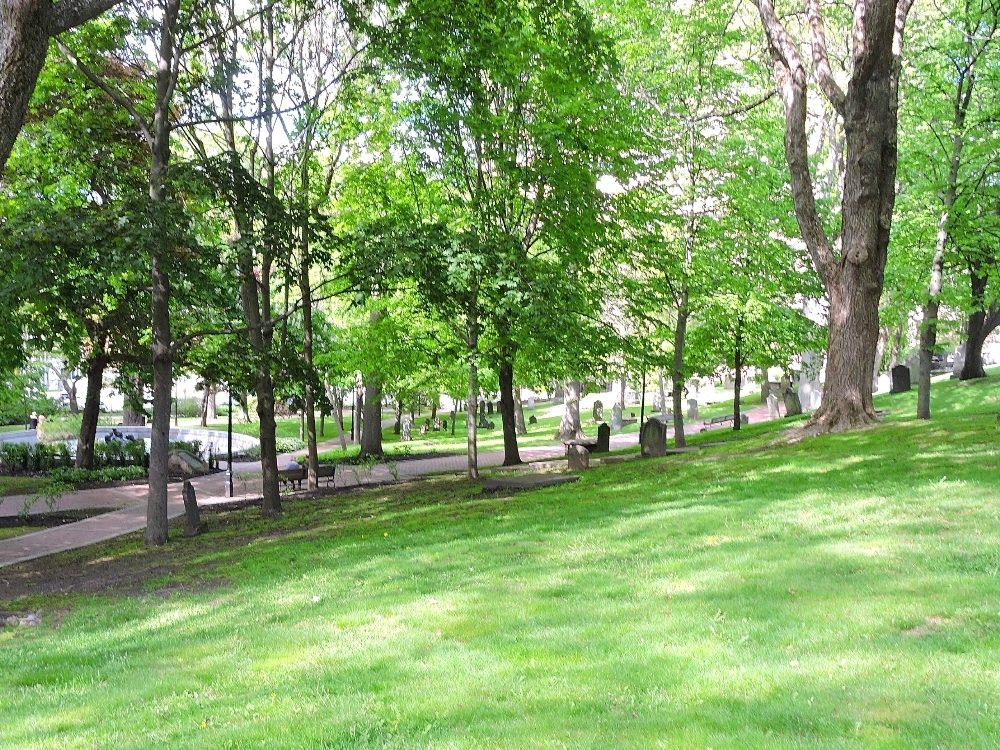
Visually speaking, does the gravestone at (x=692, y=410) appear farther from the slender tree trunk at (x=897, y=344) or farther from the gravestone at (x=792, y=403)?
the slender tree trunk at (x=897, y=344)

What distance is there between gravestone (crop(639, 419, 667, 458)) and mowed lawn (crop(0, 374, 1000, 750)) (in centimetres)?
927

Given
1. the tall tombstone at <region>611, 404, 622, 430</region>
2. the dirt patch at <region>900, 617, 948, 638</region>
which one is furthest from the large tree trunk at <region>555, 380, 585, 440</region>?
the dirt patch at <region>900, 617, 948, 638</region>

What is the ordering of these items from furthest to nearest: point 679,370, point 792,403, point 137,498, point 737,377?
point 792,403
point 737,377
point 679,370
point 137,498

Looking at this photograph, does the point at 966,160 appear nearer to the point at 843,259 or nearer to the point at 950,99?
the point at 950,99

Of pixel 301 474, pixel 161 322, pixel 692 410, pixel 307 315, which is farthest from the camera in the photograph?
pixel 692 410

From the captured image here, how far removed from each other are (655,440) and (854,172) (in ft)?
26.0

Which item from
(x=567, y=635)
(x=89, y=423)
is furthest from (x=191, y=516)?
(x=89, y=423)

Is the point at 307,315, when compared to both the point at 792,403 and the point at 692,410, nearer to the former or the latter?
the point at 792,403

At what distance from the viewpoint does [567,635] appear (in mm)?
5461

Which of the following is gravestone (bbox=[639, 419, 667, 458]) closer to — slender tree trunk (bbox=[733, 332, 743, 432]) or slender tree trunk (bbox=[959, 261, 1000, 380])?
slender tree trunk (bbox=[733, 332, 743, 432])

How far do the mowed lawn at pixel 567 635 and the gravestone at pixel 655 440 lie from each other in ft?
30.4

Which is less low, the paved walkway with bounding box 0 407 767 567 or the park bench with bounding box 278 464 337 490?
the park bench with bounding box 278 464 337 490

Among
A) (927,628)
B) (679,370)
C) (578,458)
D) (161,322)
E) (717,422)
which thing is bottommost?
(927,628)

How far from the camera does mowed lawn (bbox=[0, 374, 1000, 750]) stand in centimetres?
398
